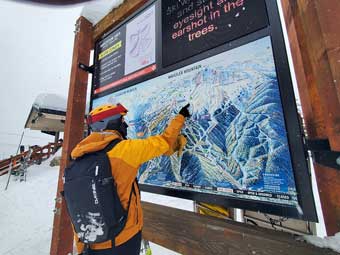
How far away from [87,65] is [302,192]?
2639mm

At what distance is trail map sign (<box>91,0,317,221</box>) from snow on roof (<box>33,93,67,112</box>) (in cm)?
813

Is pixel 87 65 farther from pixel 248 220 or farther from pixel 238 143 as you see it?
pixel 248 220

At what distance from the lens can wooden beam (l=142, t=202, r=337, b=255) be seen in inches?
36.8

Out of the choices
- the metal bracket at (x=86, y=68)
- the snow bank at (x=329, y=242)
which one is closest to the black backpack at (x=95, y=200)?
the snow bank at (x=329, y=242)

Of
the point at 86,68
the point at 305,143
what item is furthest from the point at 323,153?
the point at 86,68

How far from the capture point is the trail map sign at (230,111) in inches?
38.2

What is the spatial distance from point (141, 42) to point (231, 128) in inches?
53.8

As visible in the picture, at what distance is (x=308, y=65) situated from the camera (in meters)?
0.98

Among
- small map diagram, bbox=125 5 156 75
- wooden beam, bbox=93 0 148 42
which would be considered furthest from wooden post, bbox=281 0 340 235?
wooden beam, bbox=93 0 148 42

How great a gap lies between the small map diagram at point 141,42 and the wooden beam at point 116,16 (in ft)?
0.44

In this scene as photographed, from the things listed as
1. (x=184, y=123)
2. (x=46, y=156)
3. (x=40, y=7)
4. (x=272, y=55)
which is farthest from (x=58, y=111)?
(x=272, y=55)

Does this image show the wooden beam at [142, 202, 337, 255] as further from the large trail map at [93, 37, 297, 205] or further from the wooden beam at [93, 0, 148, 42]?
the wooden beam at [93, 0, 148, 42]

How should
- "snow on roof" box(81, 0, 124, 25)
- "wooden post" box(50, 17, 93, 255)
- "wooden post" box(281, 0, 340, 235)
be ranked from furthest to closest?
"snow on roof" box(81, 0, 124, 25), "wooden post" box(50, 17, 93, 255), "wooden post" box(281, 0, 340, 235)

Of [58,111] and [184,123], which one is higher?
[58,111]
